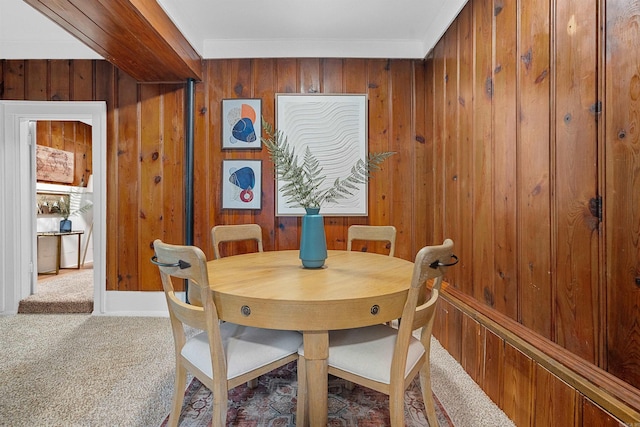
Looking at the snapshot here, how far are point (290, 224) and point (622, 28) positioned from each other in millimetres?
2254

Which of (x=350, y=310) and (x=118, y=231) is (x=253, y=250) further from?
(x=350, y=310)

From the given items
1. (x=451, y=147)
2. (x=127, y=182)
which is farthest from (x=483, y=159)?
(x=127, y=182)

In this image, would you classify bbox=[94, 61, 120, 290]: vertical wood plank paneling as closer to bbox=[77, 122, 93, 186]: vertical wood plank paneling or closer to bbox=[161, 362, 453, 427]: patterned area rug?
bbox=[161, 362, 453, 427]: patterned area rug

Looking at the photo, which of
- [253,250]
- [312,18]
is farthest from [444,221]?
[312,18]

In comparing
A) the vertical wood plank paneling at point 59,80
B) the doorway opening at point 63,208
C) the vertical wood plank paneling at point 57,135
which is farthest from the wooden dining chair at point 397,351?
the vertical wood plank paneling at point 57,135

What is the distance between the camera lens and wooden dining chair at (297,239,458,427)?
0.98 metres

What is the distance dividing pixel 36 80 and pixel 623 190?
417cm

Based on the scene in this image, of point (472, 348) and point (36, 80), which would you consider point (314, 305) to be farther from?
point (36, 80)

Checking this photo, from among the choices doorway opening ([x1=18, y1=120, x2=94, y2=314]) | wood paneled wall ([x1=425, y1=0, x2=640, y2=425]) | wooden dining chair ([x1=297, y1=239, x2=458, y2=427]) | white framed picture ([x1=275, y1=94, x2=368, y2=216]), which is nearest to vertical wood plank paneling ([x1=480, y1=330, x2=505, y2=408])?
wood paneled wall ([x1=425, y1=0, x2=640, y2=425])

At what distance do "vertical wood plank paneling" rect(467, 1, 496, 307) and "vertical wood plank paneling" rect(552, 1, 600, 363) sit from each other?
1.57 feet

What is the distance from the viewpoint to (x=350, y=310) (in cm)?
100

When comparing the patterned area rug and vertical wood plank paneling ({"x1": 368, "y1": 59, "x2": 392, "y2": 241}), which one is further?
vertical wood plank paneling ({"x1": 368, "y1": 59, "x2": 392, "y2": 241})

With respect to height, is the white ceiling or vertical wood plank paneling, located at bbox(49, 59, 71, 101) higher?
the white ceiling

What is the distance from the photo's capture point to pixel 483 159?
1.74 metres
